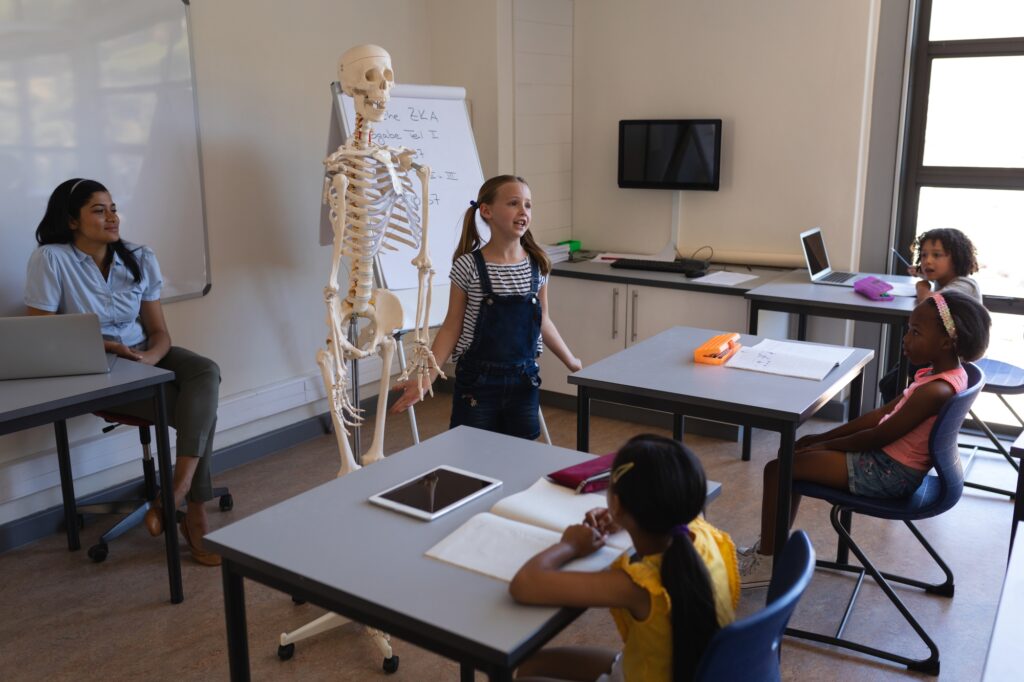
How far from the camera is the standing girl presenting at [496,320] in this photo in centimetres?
293

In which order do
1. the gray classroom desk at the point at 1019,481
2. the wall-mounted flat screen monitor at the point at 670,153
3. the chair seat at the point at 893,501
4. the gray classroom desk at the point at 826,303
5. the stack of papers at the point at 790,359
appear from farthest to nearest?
the wall-mounted flat screen monitor at the point at 670,153, the gray classroom desk at the point at 826,303, the stack of papers at the point at 790,359, the chair seat at the point at 893,501, the gray classroom desk at the point at 1019,481

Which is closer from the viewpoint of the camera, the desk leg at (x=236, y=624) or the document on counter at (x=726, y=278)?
the desk leg at (x=236, y=624)

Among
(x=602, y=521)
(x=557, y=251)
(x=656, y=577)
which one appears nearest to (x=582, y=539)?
(x=602, y=521)

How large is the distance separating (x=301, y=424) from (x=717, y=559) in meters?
3.31

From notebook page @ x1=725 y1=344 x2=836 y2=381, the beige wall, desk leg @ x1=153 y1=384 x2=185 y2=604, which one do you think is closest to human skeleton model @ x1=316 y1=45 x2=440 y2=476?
desk leg @ x1=153 y1=384 x2=185 y2=604

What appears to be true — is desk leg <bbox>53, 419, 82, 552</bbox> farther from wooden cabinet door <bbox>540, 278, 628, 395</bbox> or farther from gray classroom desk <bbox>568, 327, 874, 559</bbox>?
wooden cabinet door <bbox>540, 278, 628, 395</bbox>

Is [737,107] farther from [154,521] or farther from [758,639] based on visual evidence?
[758,639]

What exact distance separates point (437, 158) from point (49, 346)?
6.67 ft

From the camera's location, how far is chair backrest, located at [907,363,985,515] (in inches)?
97.6

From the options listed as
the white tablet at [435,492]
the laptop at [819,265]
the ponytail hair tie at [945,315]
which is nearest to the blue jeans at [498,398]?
the white tablet at [435,492]

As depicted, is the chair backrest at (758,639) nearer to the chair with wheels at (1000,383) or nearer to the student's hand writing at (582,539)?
the student's hand writing at (582,539)

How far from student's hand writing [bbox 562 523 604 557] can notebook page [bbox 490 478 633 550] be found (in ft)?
0.14

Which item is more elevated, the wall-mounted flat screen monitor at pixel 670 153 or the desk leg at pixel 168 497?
the wall-mounted flat screen monitor at pixel 670 153

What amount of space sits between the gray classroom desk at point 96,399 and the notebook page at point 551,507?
1.47 m
